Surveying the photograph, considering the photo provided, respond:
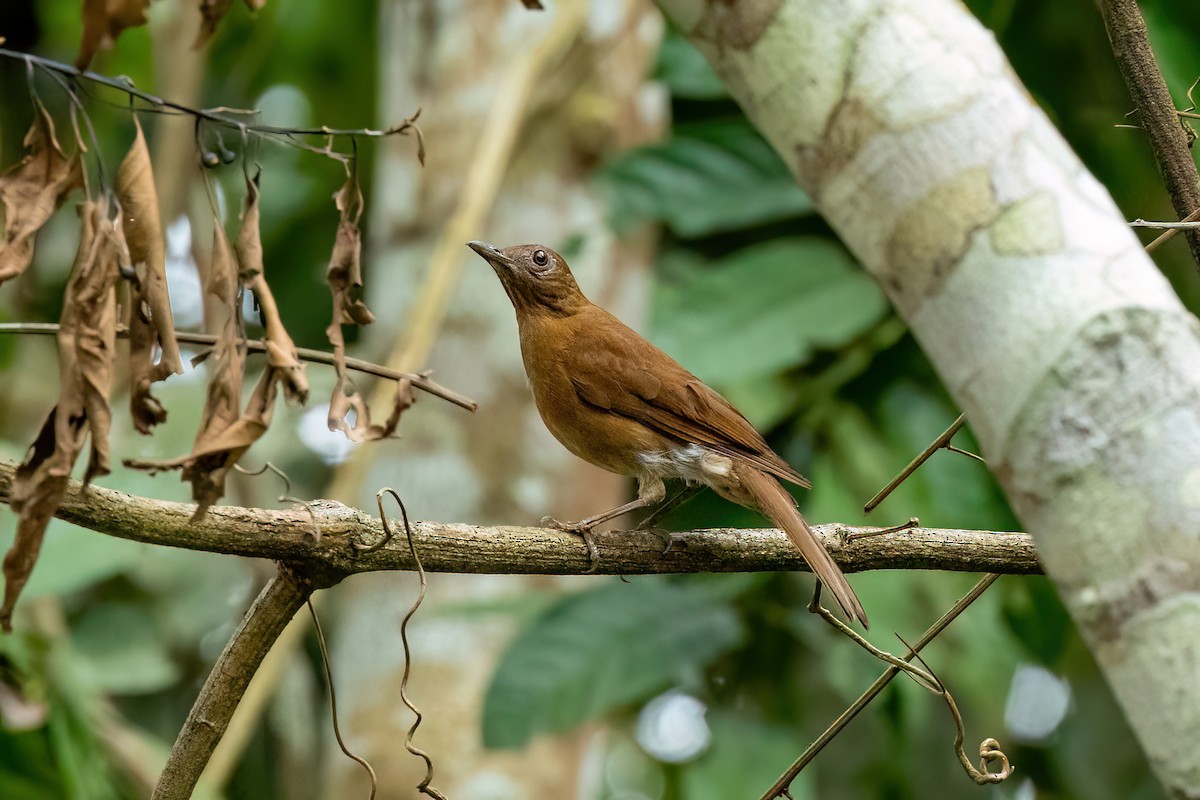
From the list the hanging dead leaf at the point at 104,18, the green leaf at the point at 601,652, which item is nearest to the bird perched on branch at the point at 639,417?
the green leaf at the point at 601,652

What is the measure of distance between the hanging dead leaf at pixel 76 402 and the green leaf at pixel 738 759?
3145mm

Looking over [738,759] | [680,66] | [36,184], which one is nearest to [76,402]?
[36,184]

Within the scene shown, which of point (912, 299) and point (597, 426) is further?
point (597, 426)

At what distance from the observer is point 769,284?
4.68 m

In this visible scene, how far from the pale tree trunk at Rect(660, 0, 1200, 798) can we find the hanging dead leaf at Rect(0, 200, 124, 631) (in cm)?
95

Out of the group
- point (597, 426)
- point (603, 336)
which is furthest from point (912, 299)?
point (603, 336)

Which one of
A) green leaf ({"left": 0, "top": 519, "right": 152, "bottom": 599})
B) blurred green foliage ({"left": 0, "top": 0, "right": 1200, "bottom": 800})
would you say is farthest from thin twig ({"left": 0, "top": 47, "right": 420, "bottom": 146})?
green leaf ({"left": 0, "top": 519, "right": 152, "bottom": 599})

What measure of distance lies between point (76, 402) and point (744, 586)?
351 cm

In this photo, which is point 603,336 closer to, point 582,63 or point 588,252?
point 588,252

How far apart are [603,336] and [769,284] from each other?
101cm

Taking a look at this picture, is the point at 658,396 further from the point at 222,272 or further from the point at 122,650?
the point at 122,650

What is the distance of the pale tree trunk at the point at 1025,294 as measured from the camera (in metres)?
1.14

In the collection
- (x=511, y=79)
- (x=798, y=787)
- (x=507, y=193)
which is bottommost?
(x=798, y=787)

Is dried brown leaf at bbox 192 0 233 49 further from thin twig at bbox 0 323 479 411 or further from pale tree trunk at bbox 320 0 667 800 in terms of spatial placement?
pale tree trunk at bbox 320 0 667 800
